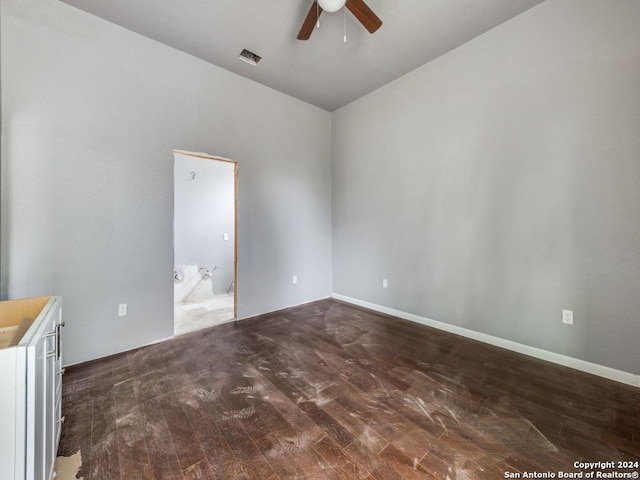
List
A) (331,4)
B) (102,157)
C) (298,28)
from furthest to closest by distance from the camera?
(298,28)
(102,157)
(331,4)

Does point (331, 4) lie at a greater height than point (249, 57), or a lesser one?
lesser

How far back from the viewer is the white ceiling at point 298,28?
2.30 metres

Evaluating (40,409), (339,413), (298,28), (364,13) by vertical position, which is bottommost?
(339,413)

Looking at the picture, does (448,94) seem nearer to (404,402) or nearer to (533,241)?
(533,241)

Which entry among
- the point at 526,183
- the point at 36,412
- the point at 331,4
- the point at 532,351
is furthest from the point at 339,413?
the point at 331,4

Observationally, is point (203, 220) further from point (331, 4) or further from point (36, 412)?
point (36, 412)

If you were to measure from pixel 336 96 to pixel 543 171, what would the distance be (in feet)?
9.33

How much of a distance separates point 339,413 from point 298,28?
340 cm

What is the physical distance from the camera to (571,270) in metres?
2.26

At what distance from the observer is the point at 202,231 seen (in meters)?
4.82

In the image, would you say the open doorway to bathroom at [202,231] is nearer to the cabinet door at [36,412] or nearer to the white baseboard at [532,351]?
the white baseboard at [532,351]

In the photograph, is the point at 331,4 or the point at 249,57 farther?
the point at 249,57

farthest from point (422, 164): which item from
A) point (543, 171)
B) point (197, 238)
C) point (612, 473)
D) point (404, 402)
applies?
point (197, 238)

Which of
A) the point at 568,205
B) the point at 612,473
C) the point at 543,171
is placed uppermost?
the point at 543,171
